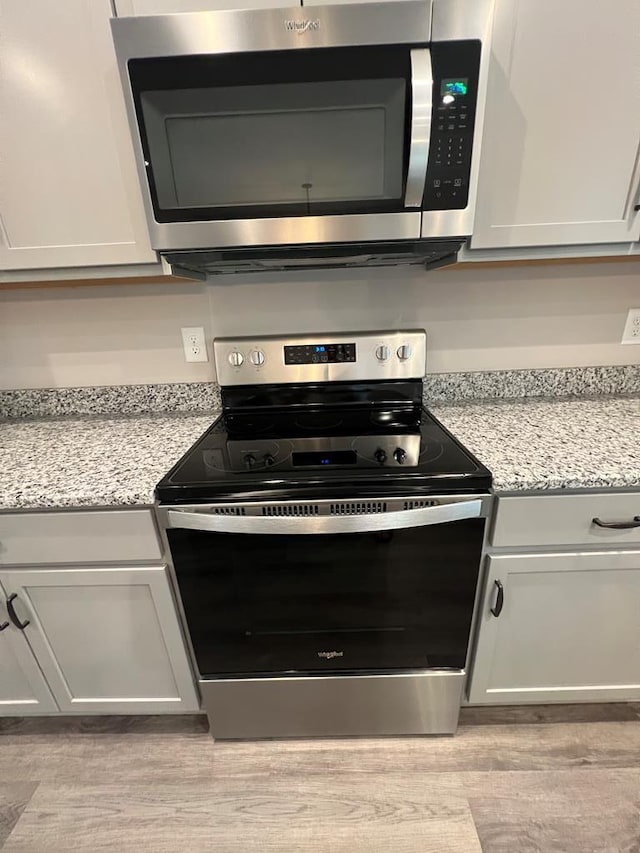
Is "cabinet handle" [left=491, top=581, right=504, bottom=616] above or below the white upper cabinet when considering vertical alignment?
below

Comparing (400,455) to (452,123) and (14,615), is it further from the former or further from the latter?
(14,615)

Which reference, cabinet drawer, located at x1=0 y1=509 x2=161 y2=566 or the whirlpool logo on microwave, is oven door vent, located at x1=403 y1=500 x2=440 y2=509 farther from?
the whirlpool logo on microwave

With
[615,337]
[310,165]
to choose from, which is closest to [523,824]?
[615,337]

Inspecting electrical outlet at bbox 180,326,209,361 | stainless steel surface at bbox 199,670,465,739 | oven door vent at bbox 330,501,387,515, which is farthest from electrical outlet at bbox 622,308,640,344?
electrical outlet at bbox 180,326,209,361

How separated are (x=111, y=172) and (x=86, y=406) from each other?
0.83 m

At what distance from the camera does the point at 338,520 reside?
932mm

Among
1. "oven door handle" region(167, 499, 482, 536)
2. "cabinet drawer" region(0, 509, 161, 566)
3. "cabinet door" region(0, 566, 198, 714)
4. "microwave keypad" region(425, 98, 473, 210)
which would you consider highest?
"microwave keypad" region(425, 98, 473, 210)

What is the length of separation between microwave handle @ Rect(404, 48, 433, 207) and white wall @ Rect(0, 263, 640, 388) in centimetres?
46

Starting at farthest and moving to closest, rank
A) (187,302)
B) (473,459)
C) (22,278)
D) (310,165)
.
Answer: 1. (187,302)
2. (22,278)
3. (473,459)
4. (310,165)

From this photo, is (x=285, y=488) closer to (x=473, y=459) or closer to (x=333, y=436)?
(x=333, y=436)

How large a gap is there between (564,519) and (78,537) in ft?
4.04

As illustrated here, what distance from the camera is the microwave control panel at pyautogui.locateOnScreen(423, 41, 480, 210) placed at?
2.74ft

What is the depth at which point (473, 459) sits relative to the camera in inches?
39.9

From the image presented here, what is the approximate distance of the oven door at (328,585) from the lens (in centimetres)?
95
